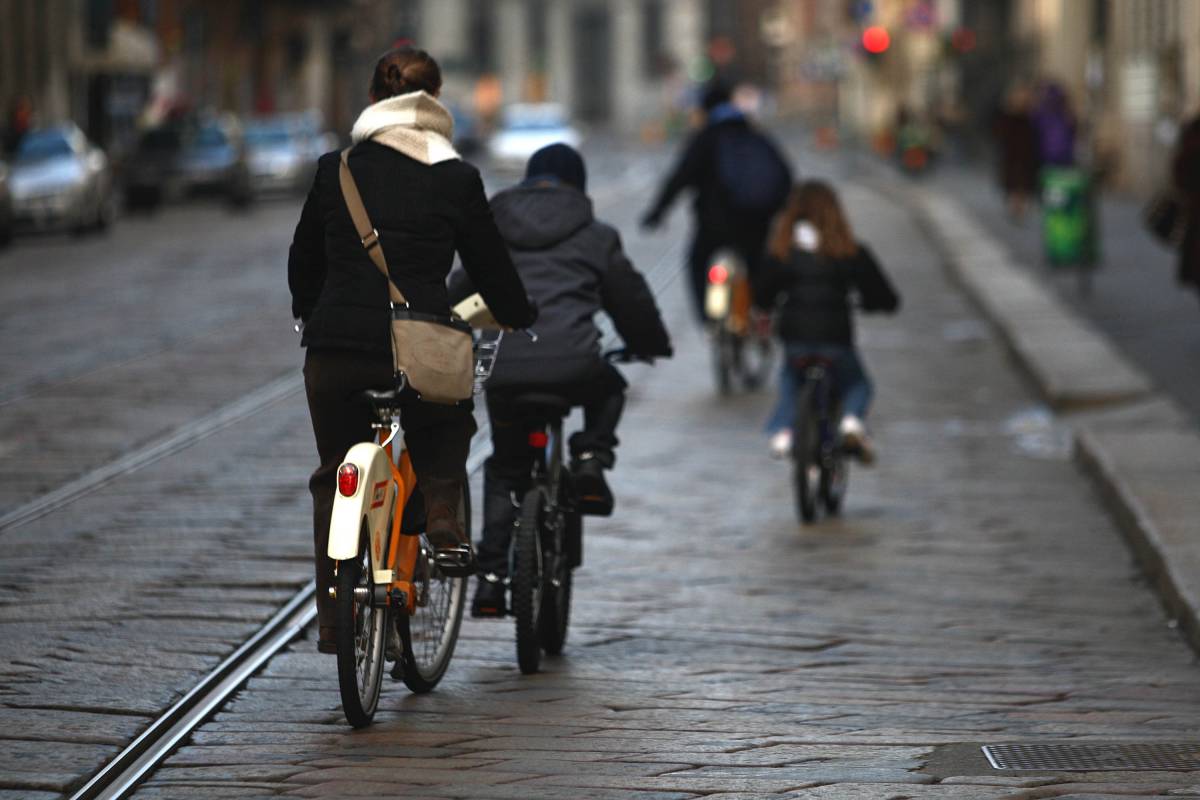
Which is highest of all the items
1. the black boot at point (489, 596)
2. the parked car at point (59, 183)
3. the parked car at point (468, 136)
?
the black boot at point (489, 596)

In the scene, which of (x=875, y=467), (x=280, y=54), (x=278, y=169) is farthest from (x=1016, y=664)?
(x=280, y=54)

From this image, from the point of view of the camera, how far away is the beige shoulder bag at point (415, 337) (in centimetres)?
607

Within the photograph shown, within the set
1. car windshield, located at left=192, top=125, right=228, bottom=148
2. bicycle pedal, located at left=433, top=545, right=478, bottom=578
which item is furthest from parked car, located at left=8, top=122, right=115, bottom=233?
bicycle pedal, located at left=433, top=545, right=478, bottom=578

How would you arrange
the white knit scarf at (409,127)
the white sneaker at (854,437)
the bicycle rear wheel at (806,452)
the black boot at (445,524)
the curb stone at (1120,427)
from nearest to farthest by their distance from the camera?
the white knit scarf at (409,127) < the black boot at (445,524) < the curb stone at (1120,427) < the bicycle rear wheel at (806,452) < the white sneaker at (854,437)

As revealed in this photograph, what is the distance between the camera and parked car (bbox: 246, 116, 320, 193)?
44.9 m

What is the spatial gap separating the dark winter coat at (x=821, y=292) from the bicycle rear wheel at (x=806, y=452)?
0.81ft

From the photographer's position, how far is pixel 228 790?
18.5 ft

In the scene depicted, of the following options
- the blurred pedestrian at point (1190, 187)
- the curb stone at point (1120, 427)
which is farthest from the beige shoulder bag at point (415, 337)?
the blurred pedestrian at point (1190, 187)

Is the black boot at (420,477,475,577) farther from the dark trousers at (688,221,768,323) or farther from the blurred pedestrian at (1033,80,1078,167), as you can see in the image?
the blurred pedestrian at (1033,80,1078,167)

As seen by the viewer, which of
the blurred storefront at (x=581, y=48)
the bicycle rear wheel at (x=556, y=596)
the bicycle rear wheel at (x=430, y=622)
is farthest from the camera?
the blurred storefront at (x=581, y=48)

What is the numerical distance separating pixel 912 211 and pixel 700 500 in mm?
27632

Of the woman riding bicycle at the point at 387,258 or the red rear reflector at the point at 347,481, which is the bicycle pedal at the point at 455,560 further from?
the red rear reflector at the point at 347,481

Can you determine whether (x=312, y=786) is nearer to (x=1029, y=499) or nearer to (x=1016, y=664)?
(x=1016, y=664)

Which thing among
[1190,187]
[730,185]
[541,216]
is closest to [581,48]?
[1190,187]
